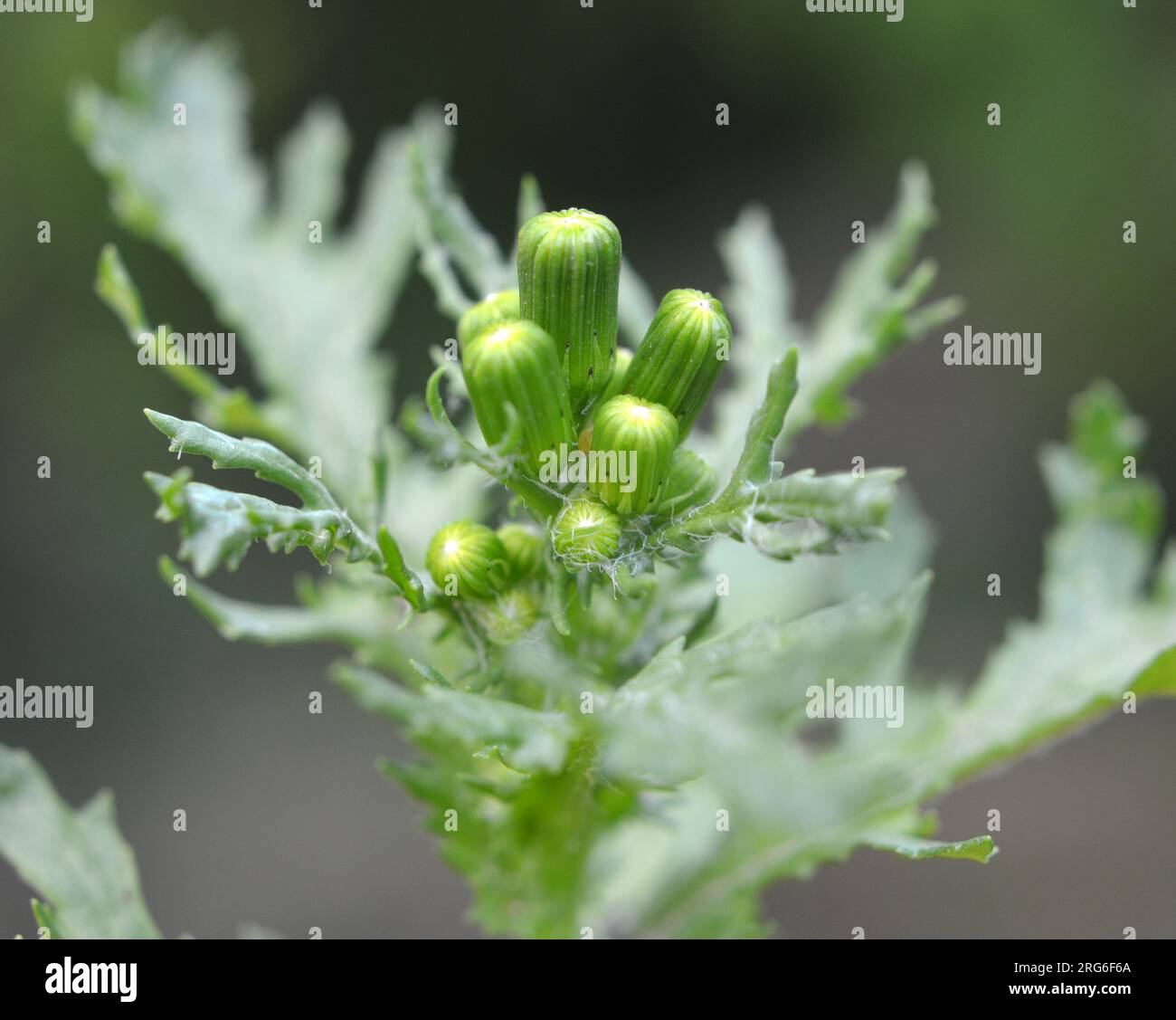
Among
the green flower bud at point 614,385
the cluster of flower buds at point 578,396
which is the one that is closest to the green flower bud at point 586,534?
the cluster of flower buds at point 578,396

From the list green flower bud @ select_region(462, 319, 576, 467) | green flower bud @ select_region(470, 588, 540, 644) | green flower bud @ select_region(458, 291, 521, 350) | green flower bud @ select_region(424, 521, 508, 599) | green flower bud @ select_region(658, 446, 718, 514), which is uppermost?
green flower bud @ select_region(458, 291, 521, 350)

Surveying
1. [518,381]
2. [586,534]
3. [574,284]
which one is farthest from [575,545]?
[574,284]

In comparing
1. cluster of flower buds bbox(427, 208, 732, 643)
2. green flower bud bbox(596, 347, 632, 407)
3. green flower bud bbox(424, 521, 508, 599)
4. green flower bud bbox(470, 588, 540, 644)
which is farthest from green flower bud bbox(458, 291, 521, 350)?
green flower bud bbox(470, 588, 540, 644)

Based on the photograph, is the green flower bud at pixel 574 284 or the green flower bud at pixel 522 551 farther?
the green flower bud at pixel 522 551

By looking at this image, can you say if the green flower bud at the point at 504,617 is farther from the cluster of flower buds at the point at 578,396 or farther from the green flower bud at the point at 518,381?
the green flower bud at the point at 518,381

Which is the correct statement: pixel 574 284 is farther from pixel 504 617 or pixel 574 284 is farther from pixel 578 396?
pixel 504 617

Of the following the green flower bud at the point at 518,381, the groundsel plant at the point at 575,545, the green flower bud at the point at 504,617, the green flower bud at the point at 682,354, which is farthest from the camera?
the green flower bud at the point at 504,617

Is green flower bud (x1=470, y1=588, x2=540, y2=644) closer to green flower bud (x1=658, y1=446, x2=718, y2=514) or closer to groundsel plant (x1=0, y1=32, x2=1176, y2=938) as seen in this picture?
groundsel plant (x1=0, y1=32, x2=1176, y2=938)
